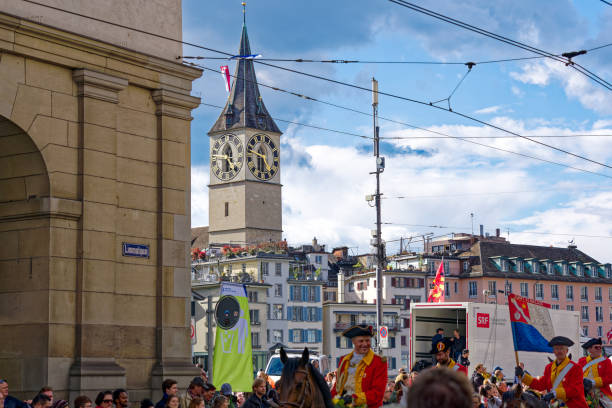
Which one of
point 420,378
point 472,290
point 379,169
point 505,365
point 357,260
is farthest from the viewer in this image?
point 357,260

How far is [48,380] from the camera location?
14.9 metres

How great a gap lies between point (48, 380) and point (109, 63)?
4933mm

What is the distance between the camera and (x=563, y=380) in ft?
42.6

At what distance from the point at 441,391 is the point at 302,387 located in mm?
4817

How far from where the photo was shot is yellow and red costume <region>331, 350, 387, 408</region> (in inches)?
416

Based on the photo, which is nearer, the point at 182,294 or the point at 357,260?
the point at 182,294

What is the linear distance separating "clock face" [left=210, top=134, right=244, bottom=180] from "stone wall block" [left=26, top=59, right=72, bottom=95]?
15617cm

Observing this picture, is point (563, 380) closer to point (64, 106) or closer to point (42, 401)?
point (42, 401)

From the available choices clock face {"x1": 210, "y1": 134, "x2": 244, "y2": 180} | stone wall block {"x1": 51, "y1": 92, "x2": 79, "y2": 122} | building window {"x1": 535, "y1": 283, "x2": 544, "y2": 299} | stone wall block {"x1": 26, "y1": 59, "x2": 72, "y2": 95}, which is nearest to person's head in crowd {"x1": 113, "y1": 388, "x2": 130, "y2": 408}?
stone wall block {"x1": 51, "y1": 92, "x2": 79, "y2": 122}

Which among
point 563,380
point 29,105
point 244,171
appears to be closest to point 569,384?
point 563,380

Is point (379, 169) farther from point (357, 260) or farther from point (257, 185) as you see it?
point (257, 185)

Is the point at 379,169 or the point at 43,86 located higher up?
the point at 379,169

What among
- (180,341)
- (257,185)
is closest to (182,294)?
(180,341)

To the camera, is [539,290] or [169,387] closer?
[169,387]
